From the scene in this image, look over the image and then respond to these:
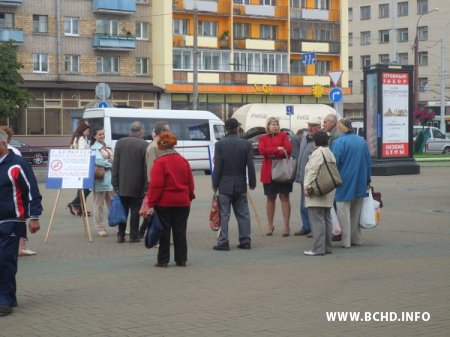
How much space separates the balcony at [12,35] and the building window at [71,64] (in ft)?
11.5

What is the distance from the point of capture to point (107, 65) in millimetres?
61062

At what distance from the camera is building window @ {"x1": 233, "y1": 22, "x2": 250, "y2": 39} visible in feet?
218

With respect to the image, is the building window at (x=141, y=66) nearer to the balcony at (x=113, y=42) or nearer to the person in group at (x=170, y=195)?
the balcony at (x=113, y=42)

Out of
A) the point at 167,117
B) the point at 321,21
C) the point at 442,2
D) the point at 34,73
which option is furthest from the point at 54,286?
the point at 442,2

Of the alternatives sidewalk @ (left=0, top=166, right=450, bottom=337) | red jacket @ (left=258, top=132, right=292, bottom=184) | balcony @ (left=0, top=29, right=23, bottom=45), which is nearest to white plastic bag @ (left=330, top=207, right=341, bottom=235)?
sidewalk @ (left=0, top=166, right=450, bottom=337)

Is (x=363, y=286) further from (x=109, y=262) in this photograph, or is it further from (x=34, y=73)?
(x=34, y=73)

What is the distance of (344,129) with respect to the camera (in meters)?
12.8

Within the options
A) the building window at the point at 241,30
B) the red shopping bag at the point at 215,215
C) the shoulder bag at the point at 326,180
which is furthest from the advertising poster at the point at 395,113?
the building window at the point at 241,30

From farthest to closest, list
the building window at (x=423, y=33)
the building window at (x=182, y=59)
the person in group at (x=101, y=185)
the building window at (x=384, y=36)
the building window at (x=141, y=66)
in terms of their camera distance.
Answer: the building window at (x=384, y=36) < the building window at (x=423, y=33) < the building window at (x=182, y=59) < the building window at (x=141, y=66) < the person in group at (x=101, y=185)

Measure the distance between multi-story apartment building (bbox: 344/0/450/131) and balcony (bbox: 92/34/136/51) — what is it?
1279 inches

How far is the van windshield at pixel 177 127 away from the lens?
3273 centimetres

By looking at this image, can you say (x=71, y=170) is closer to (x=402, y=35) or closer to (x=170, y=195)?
(x=170, y=195)

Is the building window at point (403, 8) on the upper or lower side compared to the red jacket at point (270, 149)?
upper

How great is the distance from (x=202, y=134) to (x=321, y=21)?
38.1 metres
